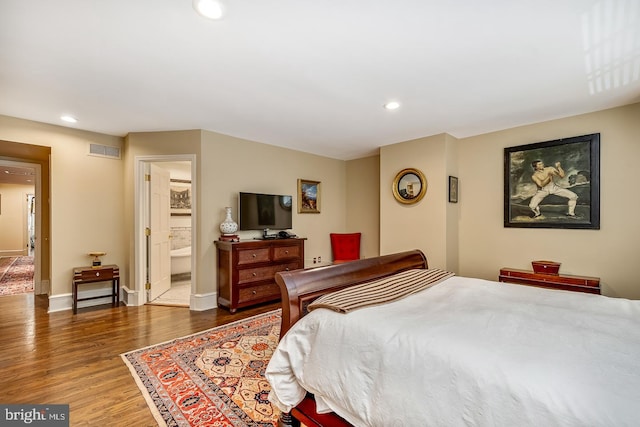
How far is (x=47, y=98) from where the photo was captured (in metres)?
2.86

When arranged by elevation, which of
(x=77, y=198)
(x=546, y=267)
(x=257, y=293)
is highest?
(x=77, y=198)

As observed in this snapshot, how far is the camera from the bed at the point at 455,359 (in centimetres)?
92

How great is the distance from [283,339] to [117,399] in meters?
1.33

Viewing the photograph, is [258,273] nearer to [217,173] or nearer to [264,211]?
[264,211]

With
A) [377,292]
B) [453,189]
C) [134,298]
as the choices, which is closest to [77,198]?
[134,298]

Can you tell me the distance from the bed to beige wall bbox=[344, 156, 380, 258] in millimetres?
3372

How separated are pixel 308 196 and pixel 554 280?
3626 mm

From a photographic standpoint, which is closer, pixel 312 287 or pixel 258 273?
pixel 312 287

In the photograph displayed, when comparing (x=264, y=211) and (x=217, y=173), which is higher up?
(x=217, y=173)

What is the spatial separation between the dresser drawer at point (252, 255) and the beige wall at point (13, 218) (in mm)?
10000

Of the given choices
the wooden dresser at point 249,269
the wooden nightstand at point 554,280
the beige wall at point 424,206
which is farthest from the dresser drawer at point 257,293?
the wooden nightstand at point 554,280

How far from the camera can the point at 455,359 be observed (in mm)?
1104

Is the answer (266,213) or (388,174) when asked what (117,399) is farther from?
(388,174)

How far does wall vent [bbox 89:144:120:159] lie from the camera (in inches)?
158
